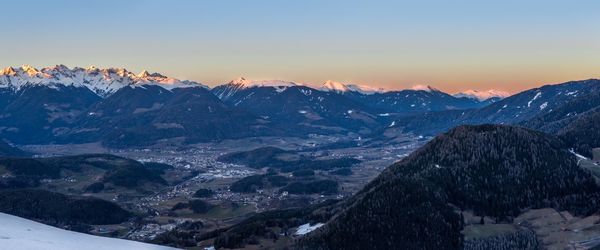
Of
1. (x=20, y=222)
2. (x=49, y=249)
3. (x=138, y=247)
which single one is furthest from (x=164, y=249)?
(x=20, y=222)

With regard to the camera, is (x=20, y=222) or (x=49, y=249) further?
(x=20, y=222)

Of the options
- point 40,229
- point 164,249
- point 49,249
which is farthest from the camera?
point 40,229

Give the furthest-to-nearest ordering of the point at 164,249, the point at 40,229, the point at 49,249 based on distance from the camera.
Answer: the point at 40,229 → the point at 164,249 → the point at 49,249

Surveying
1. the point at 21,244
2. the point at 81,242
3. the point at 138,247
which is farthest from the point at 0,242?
the point at 138,247

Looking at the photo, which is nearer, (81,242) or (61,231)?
(81,242)

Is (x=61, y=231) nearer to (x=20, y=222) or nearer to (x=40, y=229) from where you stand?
Result: (x=40, y=229)

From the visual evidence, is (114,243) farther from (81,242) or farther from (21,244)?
(21,244)
